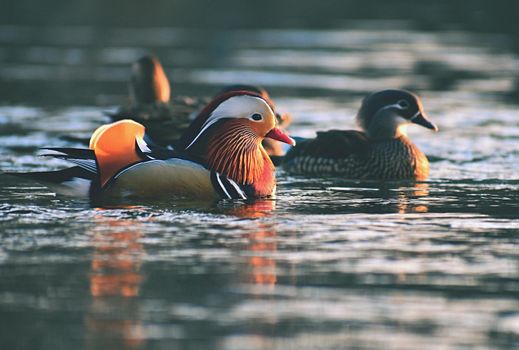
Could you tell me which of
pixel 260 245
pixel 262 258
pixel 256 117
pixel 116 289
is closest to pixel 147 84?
pixel 256 117

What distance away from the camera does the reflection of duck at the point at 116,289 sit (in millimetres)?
6285

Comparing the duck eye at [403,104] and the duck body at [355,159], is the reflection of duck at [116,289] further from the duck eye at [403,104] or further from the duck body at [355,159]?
the duck eye at [403,104]

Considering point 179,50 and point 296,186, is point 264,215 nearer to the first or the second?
point 296,186

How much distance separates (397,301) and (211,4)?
805 inches

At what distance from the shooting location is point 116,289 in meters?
7.16

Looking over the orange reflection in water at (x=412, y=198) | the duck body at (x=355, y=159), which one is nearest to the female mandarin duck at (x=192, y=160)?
the orange reflection in water at (x=412, y=198)

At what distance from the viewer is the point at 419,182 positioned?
1178 cm

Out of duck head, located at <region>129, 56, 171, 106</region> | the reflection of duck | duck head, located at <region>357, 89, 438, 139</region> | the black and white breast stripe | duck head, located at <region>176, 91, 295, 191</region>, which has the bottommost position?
the reflection of duck

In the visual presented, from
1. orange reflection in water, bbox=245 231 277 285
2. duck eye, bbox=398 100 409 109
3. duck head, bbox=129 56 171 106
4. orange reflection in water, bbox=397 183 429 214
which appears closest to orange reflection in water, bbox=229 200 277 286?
orange reflection in water, bbox=245 231 277 285

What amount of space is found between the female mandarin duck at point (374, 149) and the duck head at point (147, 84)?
102 inches

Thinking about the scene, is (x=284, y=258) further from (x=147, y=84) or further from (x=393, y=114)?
(x=147, y=84)

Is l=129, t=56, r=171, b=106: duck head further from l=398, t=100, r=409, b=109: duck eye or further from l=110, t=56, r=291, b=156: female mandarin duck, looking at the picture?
l=398, t=100, r=409, b=109: duck eye

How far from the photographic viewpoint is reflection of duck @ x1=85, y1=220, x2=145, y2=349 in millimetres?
6285

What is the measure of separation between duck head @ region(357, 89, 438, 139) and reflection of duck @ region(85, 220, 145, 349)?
4.14 metres
